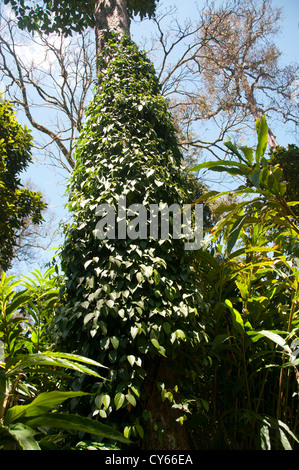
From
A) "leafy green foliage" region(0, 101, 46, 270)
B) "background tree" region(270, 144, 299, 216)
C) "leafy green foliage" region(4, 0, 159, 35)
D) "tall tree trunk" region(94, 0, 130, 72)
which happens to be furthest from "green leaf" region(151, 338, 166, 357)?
"leafy green foliage" region(4, 0, 159, 35)

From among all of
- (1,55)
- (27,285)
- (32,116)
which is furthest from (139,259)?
(1,55)

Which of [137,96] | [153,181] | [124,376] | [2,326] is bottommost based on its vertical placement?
[124,376]

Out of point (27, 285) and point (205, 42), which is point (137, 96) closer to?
point (27, 285)

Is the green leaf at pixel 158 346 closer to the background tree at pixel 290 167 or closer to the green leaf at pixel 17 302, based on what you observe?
the green leaf at pixel 17 302

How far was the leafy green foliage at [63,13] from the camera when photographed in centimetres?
659

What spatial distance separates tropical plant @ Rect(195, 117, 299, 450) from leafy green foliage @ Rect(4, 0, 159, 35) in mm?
6295

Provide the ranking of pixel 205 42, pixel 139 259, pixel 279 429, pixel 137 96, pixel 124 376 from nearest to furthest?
1. pixel 279 429
2. pixel 124 376
3. pixel 139 259
4. pixel 137 96
5. pixel 205 42

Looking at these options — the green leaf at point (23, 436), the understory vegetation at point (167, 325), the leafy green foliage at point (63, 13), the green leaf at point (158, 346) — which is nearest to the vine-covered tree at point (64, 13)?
the leafy green foliage at point (63, 13)

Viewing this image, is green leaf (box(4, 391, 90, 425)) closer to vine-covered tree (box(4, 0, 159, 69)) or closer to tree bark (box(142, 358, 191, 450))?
tree bark (box(142, 358, 191, 450))

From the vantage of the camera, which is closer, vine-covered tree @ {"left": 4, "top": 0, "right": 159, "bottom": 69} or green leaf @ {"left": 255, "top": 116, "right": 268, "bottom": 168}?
green leaf @ {"left": 255, "top": 116, "right": 268, "bottom": 168}

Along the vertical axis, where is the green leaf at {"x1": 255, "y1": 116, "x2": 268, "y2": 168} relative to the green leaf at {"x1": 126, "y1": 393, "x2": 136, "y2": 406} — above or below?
above

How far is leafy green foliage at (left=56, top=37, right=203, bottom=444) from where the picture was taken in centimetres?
175
